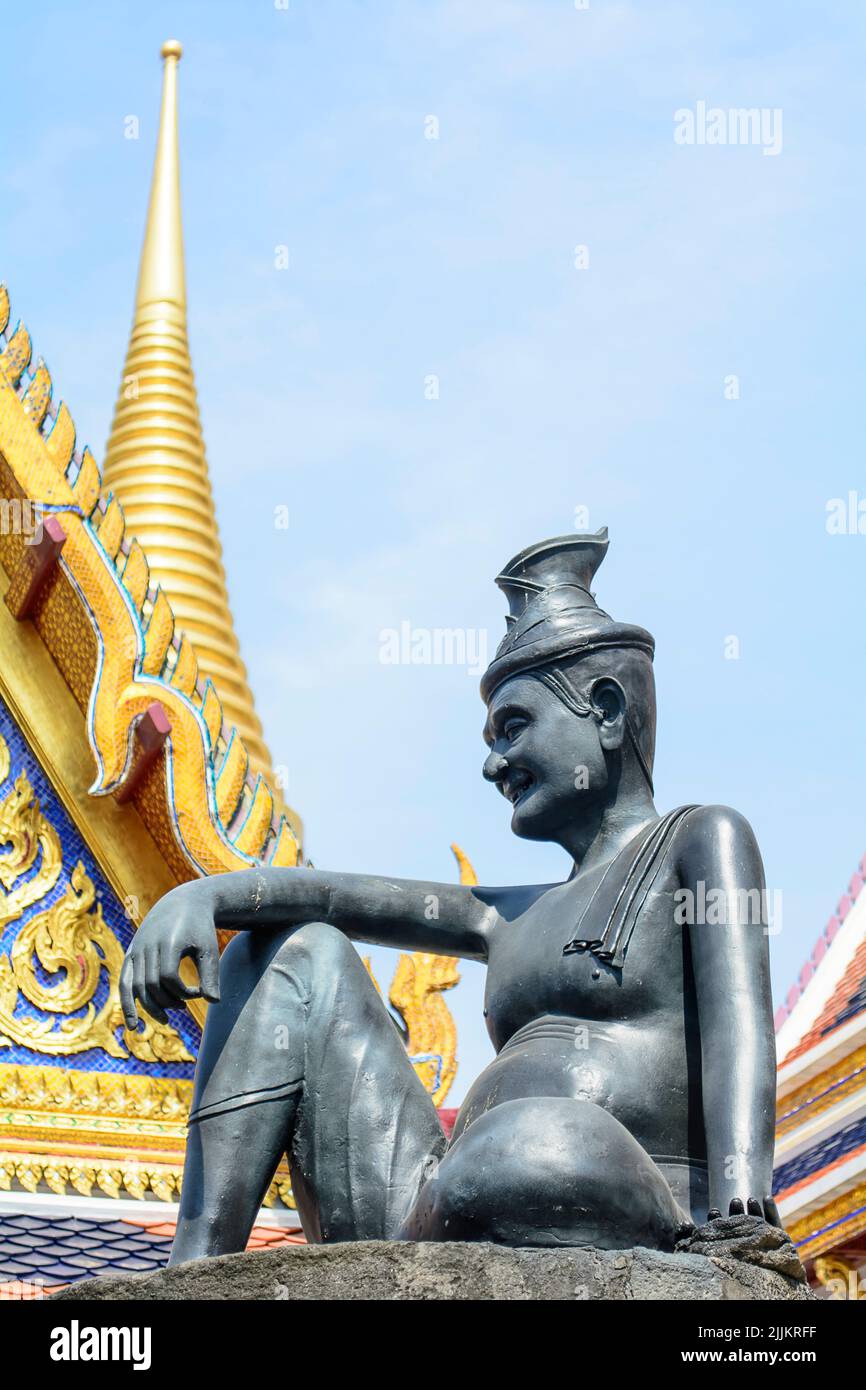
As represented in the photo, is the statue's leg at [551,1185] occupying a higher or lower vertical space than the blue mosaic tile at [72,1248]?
lower

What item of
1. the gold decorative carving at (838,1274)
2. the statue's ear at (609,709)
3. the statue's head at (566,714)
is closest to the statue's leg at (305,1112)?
the statue's head at (566,714)

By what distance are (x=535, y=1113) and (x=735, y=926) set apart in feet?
1.77

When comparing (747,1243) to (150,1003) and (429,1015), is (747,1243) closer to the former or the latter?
(150,1003)

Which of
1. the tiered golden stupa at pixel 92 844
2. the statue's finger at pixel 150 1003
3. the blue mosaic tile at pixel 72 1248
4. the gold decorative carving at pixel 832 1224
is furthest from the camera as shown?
the gold decorative carving at pixel 832 1224

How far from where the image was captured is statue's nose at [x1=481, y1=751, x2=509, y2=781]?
379 centimetres

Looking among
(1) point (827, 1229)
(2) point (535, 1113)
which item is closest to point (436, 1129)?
(2) point (535, 1113)

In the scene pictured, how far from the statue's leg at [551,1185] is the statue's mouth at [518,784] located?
776 millimetres

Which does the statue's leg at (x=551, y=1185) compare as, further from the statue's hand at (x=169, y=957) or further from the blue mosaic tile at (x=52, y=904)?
the blue mosaic tile at (x=52, y=904)

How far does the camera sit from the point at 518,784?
380 centimetres

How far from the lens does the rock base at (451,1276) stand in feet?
9.50

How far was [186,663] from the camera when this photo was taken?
24.5ft

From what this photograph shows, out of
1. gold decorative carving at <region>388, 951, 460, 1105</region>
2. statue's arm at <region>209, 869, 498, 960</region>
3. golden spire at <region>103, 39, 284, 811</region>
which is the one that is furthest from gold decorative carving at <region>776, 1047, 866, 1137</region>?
statue's arm at <region>209, 869, 498, 960</region>
